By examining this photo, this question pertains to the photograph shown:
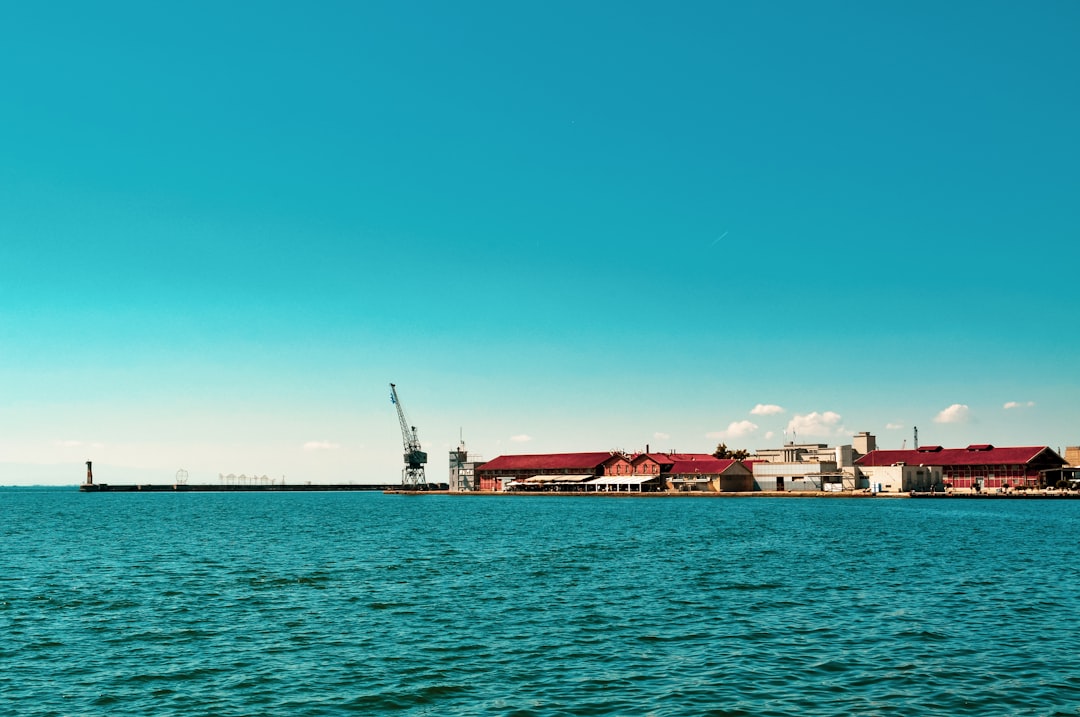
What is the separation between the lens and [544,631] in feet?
104

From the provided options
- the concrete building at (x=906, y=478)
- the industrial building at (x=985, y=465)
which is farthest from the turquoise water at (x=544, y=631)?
the industrial building at (x=985, y=465)

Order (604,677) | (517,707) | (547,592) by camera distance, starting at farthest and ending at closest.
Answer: (547,592)
(604,677)
(517,707)

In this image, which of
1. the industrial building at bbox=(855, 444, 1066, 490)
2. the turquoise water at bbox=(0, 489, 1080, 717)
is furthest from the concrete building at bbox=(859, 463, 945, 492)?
the turquoise water at bbox=(0, 489, 1080, 717)

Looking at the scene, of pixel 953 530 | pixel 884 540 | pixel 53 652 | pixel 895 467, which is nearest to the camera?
pixel 53 652

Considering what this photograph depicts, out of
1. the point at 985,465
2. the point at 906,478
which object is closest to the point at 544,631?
the point at 906,478

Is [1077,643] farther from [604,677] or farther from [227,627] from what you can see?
[227,627]

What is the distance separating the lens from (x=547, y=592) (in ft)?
135

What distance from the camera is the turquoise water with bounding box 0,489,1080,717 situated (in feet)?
75.4

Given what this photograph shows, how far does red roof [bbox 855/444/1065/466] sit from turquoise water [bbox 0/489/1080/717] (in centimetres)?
12670

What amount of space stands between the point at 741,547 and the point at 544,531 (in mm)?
23538

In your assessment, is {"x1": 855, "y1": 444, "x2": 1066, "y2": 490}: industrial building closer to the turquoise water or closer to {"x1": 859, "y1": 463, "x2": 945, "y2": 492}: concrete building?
{"x1": 859, "y1": 463, "x2": 945, "y2": 492}: concrete building

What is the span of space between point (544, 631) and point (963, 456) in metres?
176

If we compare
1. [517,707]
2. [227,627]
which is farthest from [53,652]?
[517,707]

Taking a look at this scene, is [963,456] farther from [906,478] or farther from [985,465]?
[906,478]
